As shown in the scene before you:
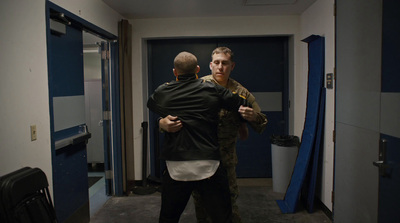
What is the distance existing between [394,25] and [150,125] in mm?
3278

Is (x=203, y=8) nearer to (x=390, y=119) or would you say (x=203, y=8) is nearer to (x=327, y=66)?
(x=327, y=66)

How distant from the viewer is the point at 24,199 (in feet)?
5.29

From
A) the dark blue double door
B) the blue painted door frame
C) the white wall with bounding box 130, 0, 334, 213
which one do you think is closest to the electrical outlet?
→ the blue painted door frame

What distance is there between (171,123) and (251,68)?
9.05 feet

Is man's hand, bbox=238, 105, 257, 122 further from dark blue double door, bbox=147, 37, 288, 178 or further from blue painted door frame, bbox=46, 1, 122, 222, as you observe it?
dark blue double door, bbox=147, 37, 288, 178

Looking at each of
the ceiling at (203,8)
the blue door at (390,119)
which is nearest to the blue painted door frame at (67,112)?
the ceiling at (203,8)

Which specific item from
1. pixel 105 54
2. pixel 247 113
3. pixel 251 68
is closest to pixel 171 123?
pixel 247 113

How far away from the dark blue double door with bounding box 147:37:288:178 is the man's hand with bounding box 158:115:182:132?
2.53 metres

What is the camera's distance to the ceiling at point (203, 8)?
126 inches

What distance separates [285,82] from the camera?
414 centimetres

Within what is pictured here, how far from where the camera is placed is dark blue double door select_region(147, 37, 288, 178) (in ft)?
13.5

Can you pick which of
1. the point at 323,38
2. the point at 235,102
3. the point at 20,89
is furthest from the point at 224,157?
the point at 323,38

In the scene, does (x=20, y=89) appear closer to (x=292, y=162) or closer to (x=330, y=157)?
(x=330, y=157)

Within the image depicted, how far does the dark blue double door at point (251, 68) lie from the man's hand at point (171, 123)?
8.30ft
